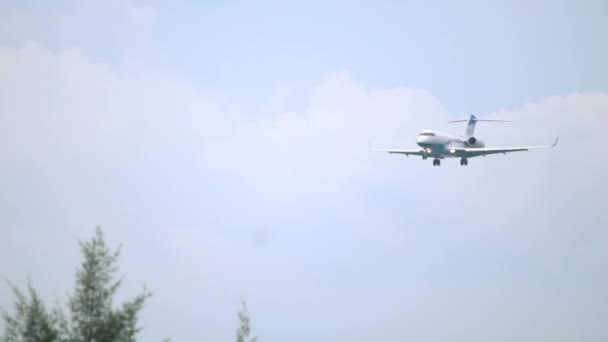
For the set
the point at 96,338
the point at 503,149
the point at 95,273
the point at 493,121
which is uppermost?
the point at 493,121

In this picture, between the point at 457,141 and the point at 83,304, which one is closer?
the point at 83,304

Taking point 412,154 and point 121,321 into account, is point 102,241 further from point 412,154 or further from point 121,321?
point 412,154

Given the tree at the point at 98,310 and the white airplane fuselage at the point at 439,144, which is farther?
the white airplane fuselage at the point at 439,144

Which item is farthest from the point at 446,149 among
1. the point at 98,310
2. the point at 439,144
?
the point at 98,310

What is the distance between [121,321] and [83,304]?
1.81 m

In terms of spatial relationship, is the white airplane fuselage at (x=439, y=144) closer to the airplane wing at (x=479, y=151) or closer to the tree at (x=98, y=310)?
the airplane wing at (x=479, y=151)

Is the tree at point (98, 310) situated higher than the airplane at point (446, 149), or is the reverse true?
the airplane at point (446, 149)

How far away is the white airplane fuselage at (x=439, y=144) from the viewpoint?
9581cm

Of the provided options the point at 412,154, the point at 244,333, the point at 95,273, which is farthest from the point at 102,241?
the point at 412,154

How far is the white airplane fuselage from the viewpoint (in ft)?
314

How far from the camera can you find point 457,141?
99.5 m

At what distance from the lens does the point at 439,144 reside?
96500 millimetres

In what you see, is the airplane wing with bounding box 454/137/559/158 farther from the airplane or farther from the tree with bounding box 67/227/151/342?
the tree with bounding box 67/227/151/342

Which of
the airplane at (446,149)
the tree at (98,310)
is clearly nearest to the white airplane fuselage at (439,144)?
the airplane at (446,149)
